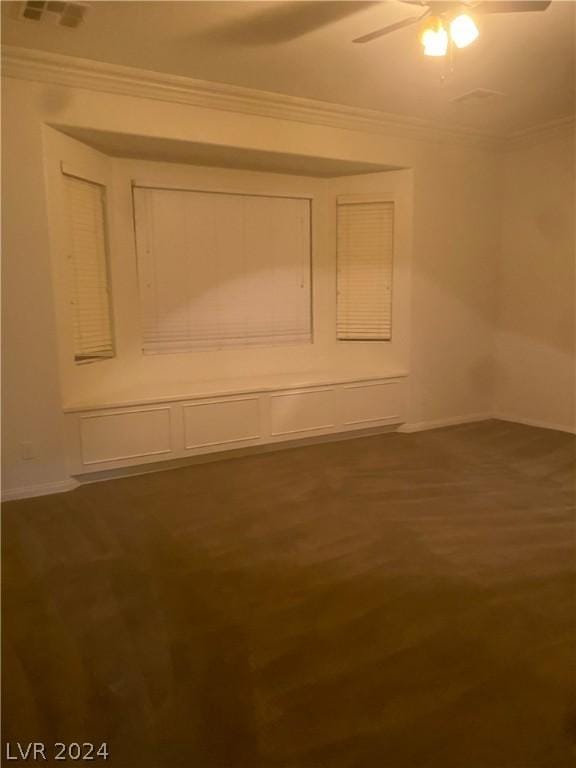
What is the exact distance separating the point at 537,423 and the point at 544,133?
9.73 ft

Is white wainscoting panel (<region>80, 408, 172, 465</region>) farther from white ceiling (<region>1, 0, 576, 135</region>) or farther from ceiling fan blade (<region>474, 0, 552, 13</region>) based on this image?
ceiling fan blade (<region>474, 0, 552, 13</region>)

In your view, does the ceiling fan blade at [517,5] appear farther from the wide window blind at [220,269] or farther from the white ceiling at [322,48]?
the wide window blind at [220,269]

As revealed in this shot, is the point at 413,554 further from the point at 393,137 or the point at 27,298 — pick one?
the point at 393,137

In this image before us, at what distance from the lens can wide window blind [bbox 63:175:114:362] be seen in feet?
13.4

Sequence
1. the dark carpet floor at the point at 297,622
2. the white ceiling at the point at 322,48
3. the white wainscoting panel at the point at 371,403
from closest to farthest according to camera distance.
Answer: the dark carpet floor at the point at 297,622
the white ceiling at the point at 322,48
the white wainscoting panel at the point at 371,403

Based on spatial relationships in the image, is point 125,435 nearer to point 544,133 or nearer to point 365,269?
point 365,269

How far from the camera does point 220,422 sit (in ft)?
15.0

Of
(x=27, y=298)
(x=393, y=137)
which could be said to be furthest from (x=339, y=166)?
(x=27, y=298)

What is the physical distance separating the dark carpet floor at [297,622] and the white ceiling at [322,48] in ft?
9.98

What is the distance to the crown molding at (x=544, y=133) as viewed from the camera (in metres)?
5.06

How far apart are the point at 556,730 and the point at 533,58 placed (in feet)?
13.2

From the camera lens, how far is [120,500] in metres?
3.79

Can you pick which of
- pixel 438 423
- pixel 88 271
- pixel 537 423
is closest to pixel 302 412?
pixel 438 423

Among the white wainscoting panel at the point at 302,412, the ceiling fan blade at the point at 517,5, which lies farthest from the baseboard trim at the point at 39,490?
the ceiling fan blade at the point at 517,5
